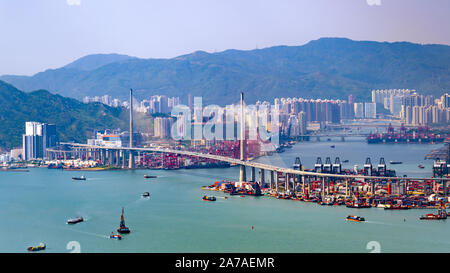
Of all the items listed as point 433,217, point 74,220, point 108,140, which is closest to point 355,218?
point 433,217

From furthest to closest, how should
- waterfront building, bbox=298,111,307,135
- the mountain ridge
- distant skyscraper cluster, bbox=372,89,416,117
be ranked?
the mountain ridge, distant skyscraper cluster, bbox=372,89,416,117, waterfront building, bbox=298,111,307,135

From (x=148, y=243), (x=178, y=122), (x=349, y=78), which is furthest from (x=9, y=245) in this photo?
(x=349, y=78)

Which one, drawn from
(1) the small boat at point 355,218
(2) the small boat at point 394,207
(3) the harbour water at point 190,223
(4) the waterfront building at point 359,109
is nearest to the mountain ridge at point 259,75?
(4) the waterfront building at point 359,109

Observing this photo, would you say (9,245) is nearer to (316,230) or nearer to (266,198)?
(316,230)

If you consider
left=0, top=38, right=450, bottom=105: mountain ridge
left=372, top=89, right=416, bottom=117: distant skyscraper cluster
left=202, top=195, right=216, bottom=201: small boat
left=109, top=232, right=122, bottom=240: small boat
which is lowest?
left=109, top=232, right=122, bottom=240: small boat

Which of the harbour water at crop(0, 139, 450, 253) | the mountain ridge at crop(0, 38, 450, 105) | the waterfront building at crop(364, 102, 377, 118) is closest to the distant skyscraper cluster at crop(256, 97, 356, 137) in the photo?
the waterfront building at crop(364, 102, 377, 118)

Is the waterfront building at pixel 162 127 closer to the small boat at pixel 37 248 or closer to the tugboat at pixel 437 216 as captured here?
the tugboat at pixel 437 216

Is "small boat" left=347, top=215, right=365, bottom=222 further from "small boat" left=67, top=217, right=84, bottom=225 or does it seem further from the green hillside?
the green hillside
